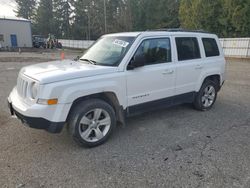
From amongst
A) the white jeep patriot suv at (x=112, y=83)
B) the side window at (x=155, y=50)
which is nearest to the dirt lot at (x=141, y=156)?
the white jeep patriot suv at (x=112, y=83)

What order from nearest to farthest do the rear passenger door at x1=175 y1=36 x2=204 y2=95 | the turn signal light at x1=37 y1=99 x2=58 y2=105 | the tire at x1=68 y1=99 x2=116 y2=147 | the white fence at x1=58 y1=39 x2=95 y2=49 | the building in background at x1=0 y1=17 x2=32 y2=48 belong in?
1. the turn signal light at x1=37 y1=99 x2=58 y2=105
2. the tire at x1=68 y1=99 x2=116 y2=147
3. the rear passenger door at x1=175 y1=36 x2=204 y2=95
4. the building in background at x1=0 y1=17 x2=32 y2=48
5. the white fence at x1=58 y1=39 x2=95 y2=49

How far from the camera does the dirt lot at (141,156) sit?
275cm

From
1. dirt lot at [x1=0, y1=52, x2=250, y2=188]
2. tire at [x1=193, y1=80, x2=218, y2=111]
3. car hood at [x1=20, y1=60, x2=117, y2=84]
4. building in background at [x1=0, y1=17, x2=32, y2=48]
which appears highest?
building in background at [x1=0, y1=17, x2=32, y2=48]

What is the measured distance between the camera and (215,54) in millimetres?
5332

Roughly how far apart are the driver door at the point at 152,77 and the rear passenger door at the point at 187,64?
216 millimetres

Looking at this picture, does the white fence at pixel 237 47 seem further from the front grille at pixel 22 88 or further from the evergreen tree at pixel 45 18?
the evergreen tree at pixel 45 18

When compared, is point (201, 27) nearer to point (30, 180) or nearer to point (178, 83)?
point (178, 83)

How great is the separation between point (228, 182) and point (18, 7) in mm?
81251

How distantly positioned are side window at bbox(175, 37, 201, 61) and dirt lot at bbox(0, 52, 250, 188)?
1389 mm

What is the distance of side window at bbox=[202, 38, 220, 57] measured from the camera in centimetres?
508

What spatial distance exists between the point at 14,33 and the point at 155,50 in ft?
108

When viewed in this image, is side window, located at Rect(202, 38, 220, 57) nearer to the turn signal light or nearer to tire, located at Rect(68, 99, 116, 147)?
tire, located at Rect(68, 99, 116, 147)

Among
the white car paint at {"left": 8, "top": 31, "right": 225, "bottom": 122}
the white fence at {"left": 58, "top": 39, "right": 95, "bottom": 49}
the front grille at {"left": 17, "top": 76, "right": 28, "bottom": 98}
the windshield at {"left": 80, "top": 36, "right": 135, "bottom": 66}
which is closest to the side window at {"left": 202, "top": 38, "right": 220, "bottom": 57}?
the white car paint at {"left": 8, "top": 31, "right": 225, "bottom": 122}

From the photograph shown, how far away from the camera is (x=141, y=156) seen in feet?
10.8
